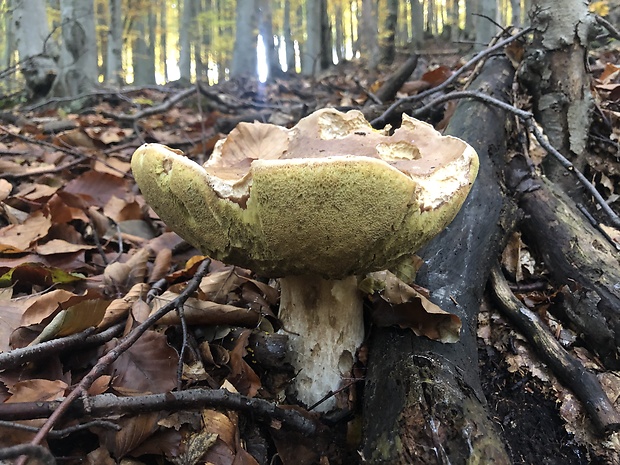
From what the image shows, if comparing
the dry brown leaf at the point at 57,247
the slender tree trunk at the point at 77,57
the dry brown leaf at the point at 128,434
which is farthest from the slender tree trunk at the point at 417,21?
the dry brown leaf at the point at 128,434

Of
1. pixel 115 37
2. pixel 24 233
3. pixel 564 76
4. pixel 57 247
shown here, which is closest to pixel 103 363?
pixel 57 247

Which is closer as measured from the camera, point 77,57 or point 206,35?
point 77,57

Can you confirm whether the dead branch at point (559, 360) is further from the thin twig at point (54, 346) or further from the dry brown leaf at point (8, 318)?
the dry brown leaf at point (8, 318)

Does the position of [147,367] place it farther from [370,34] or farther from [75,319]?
[370,34]

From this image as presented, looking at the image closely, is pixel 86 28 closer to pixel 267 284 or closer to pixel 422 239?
pixel 267 284

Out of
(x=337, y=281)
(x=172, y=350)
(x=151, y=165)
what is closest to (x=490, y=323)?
(x=337, y=281)
